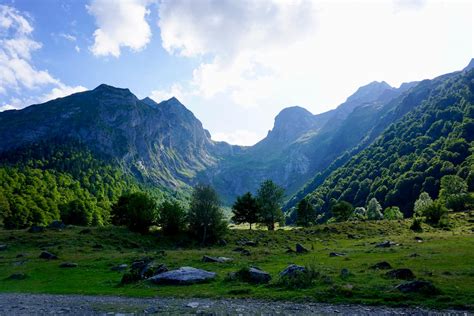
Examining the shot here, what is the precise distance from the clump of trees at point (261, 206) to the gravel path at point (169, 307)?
81670mm

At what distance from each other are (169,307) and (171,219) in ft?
183

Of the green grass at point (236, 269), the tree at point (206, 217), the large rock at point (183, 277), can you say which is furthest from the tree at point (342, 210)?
the large rock at point (183, 277)

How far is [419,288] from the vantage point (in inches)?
834

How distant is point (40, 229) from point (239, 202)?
5704cm

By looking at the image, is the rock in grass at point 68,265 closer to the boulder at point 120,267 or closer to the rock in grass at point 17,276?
the rock in grass at point 17,276

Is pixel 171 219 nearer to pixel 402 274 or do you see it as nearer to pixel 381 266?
pixel 381 266

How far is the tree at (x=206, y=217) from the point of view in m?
74.8

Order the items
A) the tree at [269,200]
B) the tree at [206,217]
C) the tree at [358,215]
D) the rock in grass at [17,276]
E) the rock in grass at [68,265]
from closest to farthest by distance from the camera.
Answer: the rock in grass at [17,276] → the rock in grass at [68,265] → the tree at [206,217] → the tree at [269,200] → the tree at [358,215]

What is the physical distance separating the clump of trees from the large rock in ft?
247

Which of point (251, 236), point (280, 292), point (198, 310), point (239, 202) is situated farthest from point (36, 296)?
point (239, 202)

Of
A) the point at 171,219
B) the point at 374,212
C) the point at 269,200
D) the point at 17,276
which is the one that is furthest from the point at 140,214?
the point at 374,212

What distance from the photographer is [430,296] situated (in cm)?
2022

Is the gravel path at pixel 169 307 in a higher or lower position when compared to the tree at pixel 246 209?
lower

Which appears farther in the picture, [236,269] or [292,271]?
[236,269]
